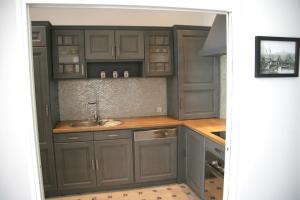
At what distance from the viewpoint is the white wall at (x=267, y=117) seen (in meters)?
1.55

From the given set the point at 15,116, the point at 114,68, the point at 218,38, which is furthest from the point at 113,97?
the point at 15,116

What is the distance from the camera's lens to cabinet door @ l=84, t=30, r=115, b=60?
2893 mm

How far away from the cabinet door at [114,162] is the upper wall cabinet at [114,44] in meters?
1.15

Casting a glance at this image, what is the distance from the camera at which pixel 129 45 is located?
118 inches

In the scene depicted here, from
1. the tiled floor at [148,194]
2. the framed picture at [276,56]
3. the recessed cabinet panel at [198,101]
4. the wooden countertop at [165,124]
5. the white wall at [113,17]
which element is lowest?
the tiled floor at [148,194]

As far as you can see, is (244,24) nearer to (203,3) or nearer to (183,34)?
(203,3)

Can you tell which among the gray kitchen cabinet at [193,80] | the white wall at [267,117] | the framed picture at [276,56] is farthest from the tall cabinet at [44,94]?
the framed picture at [276,56]

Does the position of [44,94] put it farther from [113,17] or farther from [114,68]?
[113,17]

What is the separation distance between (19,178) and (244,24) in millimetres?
1828

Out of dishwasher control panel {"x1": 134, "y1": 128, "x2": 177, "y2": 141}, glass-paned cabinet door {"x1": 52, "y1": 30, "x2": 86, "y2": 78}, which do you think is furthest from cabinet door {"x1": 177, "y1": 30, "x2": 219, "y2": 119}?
glass-paned cabinet door {"x1": 52, "y1": 30, "x2": 86, "y2": 78}

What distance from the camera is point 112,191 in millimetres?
2957

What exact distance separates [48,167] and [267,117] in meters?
2.54

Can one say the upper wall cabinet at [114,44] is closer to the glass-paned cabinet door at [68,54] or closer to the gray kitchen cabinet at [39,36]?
the glass-paned cabinet door at [68,54]

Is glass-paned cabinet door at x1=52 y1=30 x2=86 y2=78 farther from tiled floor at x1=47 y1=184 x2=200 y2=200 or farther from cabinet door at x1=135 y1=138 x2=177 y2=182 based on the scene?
tiled floor at x1=47 y1=184 x2=200 y2=200
